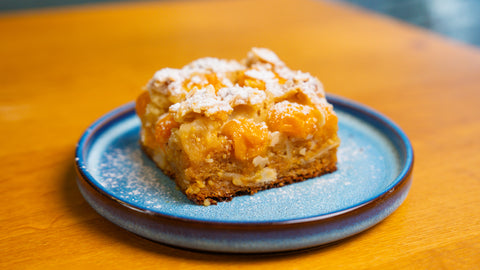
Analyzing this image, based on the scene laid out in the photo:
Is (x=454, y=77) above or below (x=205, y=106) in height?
below

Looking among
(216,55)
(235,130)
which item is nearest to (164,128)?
(235,130)

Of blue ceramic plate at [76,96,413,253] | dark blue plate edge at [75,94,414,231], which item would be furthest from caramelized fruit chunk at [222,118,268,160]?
dark blue plate edge at [75,94,414,231]

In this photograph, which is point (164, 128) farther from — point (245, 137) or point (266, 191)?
point (266, 191)

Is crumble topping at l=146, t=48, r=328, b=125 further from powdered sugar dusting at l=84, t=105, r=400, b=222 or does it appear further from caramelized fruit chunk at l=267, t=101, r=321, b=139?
powdered sugar dusting at l=84, t=105, r=400, b=222

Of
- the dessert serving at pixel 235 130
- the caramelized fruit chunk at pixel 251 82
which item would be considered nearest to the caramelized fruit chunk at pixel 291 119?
the dessert serving at pixel 235 130

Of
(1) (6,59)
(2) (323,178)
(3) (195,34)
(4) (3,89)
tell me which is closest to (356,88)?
(2) (323,178)

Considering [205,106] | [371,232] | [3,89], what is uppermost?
[205,106]

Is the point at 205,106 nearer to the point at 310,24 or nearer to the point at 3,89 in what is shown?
the point at 3,89
